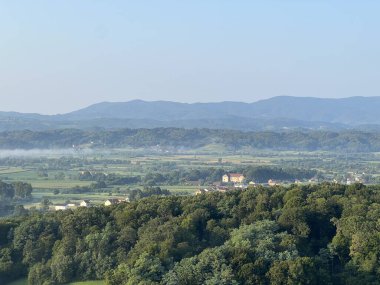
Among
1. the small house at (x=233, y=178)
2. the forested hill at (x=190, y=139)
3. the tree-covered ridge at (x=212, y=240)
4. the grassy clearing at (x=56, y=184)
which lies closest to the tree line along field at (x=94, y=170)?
the grassy clearing at (x=56, y=184)

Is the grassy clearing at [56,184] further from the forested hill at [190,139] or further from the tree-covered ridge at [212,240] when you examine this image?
the forested hill at [190,139]

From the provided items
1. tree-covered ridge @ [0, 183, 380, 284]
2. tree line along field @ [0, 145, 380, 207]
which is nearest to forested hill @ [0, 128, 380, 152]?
tree line along field @ [0, 145, 380, 207]

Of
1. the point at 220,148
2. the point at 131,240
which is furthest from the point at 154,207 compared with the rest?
the point at 220,148

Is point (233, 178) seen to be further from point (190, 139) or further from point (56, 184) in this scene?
point (190, 139)

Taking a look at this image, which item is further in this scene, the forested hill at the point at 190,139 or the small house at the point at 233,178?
the forested hill at the point at 190,139

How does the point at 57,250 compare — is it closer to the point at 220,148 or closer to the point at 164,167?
the point at 164,167

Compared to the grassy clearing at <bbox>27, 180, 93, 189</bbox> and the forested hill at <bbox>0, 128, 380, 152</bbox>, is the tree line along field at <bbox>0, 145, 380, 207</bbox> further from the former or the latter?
the forested hill at <bbox>0, 128, 380, 152</bbox>
